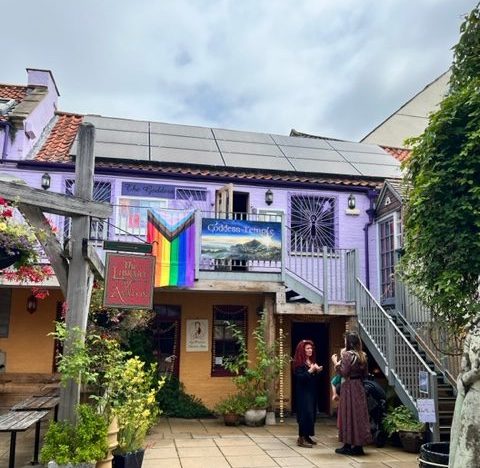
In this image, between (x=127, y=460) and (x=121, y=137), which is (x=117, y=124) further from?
(x=127, y=460)

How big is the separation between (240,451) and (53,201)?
4.46 meters

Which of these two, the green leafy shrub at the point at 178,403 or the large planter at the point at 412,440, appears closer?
the large planter at the point at 412,440

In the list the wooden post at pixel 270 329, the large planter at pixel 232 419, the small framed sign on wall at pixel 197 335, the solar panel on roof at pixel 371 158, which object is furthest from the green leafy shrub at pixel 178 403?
the solar panel on roof at pixel 371 158

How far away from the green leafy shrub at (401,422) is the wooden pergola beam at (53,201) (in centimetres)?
532

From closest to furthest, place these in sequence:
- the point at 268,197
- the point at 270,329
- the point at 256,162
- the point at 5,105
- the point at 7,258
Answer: the point at 7,258, the point at 270,329, the point at 268,197, the point at 5,105, the point at 256,162

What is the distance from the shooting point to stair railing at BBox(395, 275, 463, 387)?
8727mm

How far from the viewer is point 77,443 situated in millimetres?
5031

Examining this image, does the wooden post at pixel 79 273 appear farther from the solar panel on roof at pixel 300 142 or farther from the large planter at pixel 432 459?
the solar panel on roof at pixel 300 142

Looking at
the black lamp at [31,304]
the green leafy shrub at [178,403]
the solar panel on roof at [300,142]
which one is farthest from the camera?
the solar panel on roof at [300,142]

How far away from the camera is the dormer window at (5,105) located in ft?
35.8

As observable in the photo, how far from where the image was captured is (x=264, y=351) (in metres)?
9.59

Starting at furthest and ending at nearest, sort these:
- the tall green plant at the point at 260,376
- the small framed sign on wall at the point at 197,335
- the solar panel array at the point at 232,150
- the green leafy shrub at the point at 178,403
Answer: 1. the solar panel array at the point at 232,150
2. the small framed sign on wall at the point at 197,335
3. the green leafy shrub at the point at 178,403
4. the tall green plant at the point at 260,376

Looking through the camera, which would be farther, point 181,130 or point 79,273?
point 181,130

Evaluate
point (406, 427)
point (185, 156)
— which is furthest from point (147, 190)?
point (406, 427)
